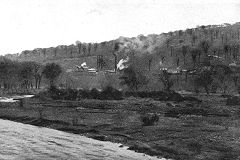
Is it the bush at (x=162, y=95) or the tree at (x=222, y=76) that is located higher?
the tree at (x=222, y=76)

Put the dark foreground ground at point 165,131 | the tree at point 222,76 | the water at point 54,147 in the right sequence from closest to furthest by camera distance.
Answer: the water at point 54,147
the dark foreground ground at point 165,131
the tree at point 222,76

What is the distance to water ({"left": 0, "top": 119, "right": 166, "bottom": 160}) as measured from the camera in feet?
114

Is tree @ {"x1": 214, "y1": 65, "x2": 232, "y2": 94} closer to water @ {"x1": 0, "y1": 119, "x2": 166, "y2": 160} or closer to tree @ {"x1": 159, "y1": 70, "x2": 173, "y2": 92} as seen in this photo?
tree @ {"x1": 159, "y1": 70, "x2": 173, "y2": 92}

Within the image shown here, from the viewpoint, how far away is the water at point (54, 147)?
34656 millimetres

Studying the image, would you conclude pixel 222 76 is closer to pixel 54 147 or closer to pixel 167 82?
pixel 167 82

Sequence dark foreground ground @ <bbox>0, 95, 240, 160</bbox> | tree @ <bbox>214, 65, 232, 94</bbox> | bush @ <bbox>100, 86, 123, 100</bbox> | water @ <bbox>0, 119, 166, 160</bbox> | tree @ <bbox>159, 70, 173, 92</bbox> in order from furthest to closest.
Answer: tree @ <bbox>214, 65, 232, 94</bbox> → tree @ <bbox>159, 70, 173, 92</bbox> → bush @ <bbox>100, 86, 123, 100</bbox> → dark foreground ground @ <bbox>0, 95, 240, 160</bbox> → water @ <bbox>0, 119, 166, 160</bbox>

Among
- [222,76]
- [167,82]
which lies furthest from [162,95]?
[222,76]

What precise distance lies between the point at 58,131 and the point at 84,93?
219 ft

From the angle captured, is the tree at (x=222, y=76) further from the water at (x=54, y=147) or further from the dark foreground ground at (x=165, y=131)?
the water at (x=54, y=147)

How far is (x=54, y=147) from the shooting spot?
128 feet

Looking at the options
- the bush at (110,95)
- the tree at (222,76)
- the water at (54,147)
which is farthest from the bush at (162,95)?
the water at (54,147)

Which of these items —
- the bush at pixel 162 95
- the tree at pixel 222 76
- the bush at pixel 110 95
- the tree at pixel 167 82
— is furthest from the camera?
the tree at pixel 222 76

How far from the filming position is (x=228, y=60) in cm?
19275

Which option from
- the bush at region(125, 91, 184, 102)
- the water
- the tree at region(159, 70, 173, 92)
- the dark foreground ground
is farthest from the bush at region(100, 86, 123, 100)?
the water
